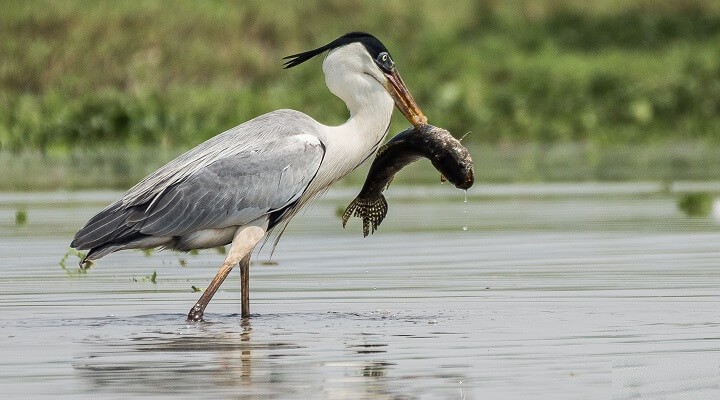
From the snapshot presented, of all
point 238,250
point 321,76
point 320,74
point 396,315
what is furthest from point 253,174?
point 320,74

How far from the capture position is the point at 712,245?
13.1m

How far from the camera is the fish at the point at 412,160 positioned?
10211 mm

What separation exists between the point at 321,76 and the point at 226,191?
19469mm

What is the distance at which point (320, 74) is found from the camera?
97.9 ft

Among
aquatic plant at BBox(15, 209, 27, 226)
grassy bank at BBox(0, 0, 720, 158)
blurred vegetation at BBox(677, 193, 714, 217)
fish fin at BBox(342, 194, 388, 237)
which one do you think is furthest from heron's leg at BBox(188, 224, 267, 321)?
grassy bank at BBox(0, 0, 720, 158)

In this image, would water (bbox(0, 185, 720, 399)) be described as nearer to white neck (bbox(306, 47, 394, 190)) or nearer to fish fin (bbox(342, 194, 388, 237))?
fish fin (bbox(342, 194, 388, 237))

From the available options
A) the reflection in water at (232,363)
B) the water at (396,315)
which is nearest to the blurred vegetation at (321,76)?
the water at (396,315)

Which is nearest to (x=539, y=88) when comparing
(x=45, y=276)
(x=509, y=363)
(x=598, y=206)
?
(x=598, y=206)

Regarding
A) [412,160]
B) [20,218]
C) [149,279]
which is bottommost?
[149,279]

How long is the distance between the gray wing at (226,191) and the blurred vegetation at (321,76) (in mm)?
13570

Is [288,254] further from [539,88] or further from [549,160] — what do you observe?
[539,88]

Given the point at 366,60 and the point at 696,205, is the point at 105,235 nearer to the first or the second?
the point at 366,60

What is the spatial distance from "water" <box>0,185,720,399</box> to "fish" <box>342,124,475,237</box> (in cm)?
48

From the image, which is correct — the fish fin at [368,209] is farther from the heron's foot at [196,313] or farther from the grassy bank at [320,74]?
the grassy bank at [320,74]
